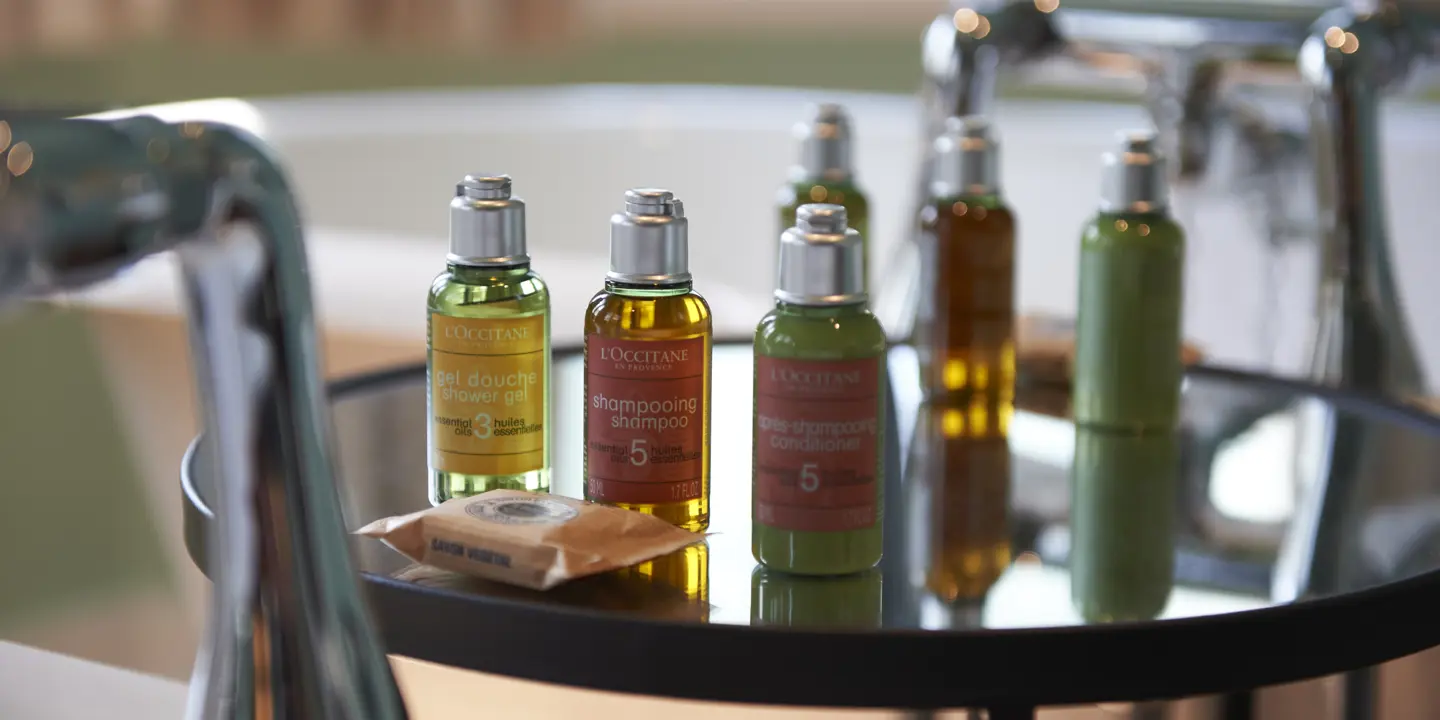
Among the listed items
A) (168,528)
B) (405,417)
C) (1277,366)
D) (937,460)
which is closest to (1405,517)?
(937,460)

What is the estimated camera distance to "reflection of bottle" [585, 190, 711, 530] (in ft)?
1.90

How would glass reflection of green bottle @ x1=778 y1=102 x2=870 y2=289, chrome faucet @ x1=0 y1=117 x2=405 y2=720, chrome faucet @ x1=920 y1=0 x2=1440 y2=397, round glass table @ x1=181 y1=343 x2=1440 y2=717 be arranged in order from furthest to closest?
chrome faucet @ x1=920 y1=0 x2=1440 y2=397 → glass reflection of green bottle @ x1=778 y1=102 x2=870 y2=289 → round glass table @ x1=181 y1=343 x2=1440 y2=717 → chrome faucet @ x1=0 y1=117 x2=405 y2=720

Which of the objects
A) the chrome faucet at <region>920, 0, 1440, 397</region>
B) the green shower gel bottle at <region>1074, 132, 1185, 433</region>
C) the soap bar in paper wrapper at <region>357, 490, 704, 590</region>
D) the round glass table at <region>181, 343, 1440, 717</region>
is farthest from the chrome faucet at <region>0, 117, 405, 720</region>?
the chrome faucet at <region>920, 0, 1440, 397</region>

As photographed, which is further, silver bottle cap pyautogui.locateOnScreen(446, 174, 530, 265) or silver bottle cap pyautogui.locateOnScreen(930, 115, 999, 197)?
silver bottle cap pyautogui.locateOnScreen(930, 115, 999, 197)

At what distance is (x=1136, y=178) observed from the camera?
0.73 metres

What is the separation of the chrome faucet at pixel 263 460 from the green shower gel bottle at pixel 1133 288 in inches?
19.4

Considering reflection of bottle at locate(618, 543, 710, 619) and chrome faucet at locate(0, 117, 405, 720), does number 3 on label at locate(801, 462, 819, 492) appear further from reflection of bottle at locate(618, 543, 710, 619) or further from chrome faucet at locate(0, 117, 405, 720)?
chrome faucet at locate(0, 117, 405, 720)

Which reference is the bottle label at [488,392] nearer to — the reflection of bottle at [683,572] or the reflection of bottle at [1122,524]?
the reflection of bottle at [683,572]

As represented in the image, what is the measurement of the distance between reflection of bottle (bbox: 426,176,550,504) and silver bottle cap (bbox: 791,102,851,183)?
0.26 meters

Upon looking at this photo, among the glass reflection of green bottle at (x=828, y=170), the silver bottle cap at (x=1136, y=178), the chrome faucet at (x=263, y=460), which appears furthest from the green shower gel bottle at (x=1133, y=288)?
the chrome faucet at (x=263, y=460)

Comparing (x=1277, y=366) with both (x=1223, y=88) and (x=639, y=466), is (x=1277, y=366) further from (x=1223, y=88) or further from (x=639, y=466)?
(x=639, y=466)

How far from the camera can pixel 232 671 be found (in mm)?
291

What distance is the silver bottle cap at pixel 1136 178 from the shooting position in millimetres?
733

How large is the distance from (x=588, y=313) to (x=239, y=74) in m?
1.75
